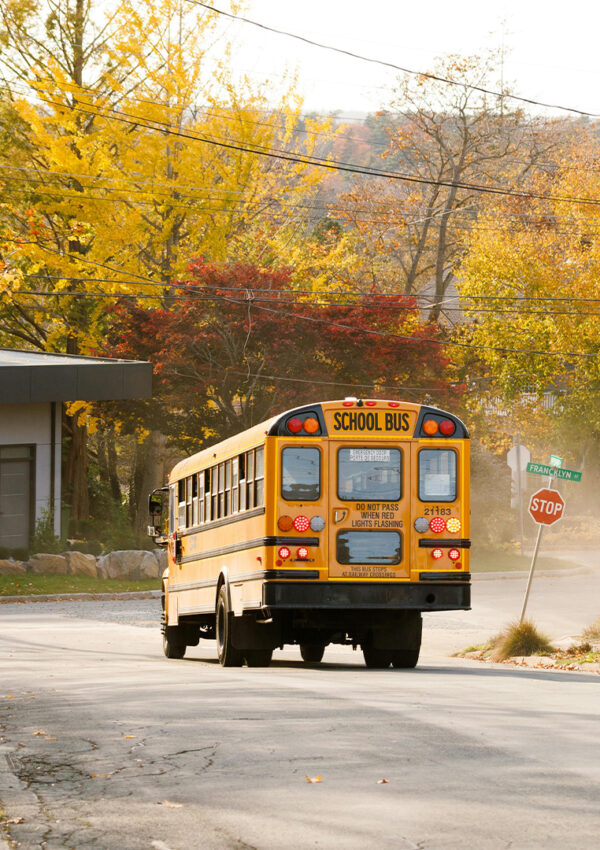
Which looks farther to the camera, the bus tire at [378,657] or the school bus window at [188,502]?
the school bus window at [188,502]

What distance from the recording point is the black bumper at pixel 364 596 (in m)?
14.7

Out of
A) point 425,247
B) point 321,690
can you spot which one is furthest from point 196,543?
point 425,247

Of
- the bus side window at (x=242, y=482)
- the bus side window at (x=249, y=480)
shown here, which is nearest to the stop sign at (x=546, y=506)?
the bus side window at (x=242, y=482)

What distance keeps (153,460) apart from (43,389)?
8.70 m

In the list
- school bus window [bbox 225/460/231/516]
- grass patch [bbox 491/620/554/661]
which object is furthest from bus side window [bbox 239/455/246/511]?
grass patch [bbox 491/620/554/661]

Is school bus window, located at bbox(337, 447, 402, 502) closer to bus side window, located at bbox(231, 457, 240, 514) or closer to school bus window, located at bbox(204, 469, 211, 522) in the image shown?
bus side window, located at bbox(231, 457, 240, 514)

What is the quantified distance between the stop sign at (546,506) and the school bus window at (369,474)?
6.98 meters

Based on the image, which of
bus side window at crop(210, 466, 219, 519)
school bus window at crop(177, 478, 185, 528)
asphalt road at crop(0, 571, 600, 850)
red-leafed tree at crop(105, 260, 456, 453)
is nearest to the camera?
asphalt road at crop(0, 571, 600, 850)

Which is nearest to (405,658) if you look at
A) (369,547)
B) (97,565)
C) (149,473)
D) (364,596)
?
(364,596)

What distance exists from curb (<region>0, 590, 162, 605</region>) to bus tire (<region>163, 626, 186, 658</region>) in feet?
35.6

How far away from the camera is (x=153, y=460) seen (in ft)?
140

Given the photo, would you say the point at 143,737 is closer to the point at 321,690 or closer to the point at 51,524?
the point at 321,690

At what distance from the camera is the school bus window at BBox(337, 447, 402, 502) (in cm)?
1518

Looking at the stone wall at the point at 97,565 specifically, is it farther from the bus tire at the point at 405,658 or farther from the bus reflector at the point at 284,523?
the bus reflector at the point at 284,523
